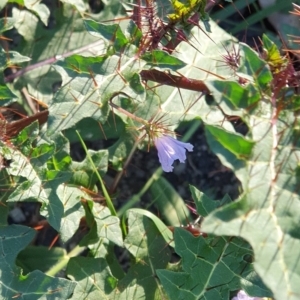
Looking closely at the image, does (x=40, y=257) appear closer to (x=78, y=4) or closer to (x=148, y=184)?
(x=148, y=184)

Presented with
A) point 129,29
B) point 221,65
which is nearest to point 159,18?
point 129,29

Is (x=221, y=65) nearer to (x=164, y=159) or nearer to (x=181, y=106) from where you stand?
(x=181, y=106)

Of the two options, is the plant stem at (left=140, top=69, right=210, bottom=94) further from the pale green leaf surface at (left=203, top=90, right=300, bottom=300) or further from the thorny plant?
the pale green leaf surface at (left=203, top=90, right=300, bottom=300)

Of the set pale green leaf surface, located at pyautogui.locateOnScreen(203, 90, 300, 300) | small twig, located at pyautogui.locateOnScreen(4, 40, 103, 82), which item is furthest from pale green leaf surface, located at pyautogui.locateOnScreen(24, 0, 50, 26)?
pale green leaf surface, located at pyautogui.locateOnScreen(203, 90, 300, 300)

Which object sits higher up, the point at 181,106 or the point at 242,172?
the point at 242,172

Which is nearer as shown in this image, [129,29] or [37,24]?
[129,29]

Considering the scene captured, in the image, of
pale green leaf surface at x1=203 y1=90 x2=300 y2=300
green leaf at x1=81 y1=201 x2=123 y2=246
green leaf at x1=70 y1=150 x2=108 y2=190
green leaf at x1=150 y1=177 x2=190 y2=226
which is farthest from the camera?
green leaf at x1=150 y1=177 x2=190 y2=226

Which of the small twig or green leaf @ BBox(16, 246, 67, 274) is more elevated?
the small twig
